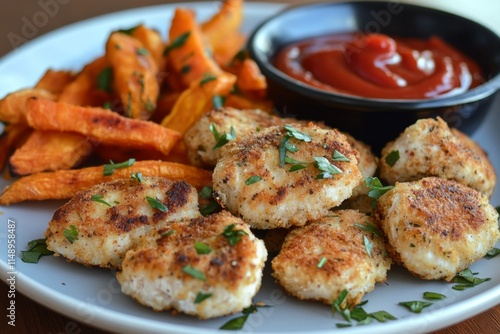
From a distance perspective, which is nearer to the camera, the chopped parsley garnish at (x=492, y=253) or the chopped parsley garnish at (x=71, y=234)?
the chopped parsley garnish at (x=71, y=234)

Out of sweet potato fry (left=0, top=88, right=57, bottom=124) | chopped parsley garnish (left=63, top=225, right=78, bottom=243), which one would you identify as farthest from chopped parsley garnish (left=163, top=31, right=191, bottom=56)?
chopped parsley garnish (left=63, top=225, right=78, bottom=243)

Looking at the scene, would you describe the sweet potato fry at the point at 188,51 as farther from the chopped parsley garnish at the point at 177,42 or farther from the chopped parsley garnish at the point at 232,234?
the chopped parsley garnish at the point at 232,234

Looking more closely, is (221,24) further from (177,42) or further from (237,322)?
(237,322)

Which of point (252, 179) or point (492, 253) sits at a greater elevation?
point (252, 179)

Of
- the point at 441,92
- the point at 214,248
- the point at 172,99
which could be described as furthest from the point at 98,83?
the point at 441,92

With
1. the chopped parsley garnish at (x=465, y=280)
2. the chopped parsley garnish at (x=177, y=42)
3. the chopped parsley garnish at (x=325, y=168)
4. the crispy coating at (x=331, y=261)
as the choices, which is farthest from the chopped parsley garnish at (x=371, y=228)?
the chopped parsley garnish at (x=177, y=42)

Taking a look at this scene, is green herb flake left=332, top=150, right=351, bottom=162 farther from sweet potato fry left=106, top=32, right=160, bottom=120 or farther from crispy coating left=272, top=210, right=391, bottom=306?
sweet potato fry left=106, top=32, right=160, bottom=120

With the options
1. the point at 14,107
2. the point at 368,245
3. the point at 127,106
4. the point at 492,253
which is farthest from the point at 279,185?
the point at 14,107

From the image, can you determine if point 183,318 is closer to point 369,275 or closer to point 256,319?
point 256,319
